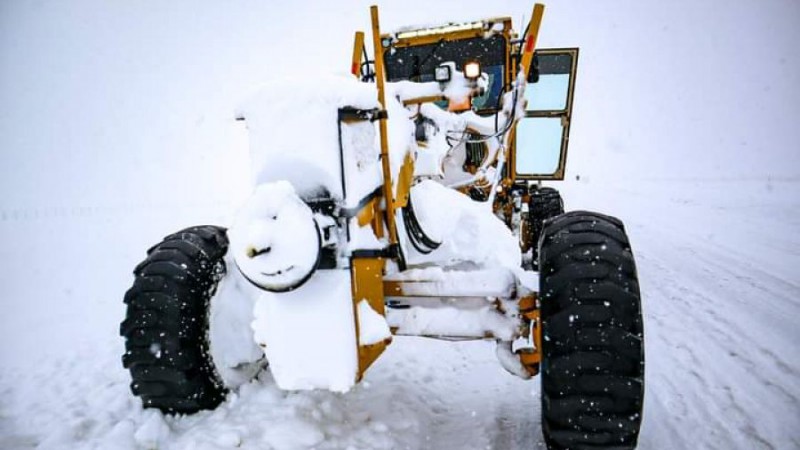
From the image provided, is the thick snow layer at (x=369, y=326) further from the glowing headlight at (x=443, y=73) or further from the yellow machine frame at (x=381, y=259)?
the glowing headlight at (x=443, y=73)

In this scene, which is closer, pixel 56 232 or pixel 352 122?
pixel 352 122

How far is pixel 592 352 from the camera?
1979 mm

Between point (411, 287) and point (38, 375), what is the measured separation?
2.98 m

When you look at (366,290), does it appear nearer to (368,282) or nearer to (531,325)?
(368,282)

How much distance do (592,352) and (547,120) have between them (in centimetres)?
440

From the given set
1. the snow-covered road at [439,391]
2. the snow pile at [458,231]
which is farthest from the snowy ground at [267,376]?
the snow pile at [458,231]

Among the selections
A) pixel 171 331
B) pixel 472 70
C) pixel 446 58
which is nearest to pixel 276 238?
pixel 171 331

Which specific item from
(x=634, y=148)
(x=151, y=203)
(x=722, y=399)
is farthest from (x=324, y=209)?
(x=634, y=148)

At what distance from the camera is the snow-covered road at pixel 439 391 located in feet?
8.29

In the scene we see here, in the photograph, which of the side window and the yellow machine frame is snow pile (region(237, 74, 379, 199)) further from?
the side window

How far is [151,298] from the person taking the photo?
98.0 inches

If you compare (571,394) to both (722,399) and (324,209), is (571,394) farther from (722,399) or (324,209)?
(722,399)

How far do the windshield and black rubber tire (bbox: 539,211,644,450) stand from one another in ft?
11.0

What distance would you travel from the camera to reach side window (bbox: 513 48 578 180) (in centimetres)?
541
